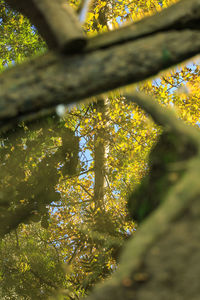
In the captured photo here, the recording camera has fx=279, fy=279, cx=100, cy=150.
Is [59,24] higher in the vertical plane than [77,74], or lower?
higher

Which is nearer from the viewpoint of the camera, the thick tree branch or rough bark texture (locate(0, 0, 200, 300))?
rough bark texture (locate(0, 0, 200, 300))

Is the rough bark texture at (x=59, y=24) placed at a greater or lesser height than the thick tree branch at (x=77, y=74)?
greater

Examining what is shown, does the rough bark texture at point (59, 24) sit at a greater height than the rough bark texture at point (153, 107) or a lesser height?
greater

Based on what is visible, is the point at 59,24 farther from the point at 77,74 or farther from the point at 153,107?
the point at 153,107

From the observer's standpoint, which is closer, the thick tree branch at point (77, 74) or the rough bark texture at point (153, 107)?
the rough bark texture at point (153, 107)

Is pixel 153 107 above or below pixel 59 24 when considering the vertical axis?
below

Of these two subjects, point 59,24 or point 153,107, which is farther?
point 153,107

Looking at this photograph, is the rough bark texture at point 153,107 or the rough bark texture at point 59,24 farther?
the rough bark texture at point 59,24

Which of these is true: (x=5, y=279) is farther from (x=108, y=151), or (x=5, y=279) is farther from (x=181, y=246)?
(x=181, y=246)

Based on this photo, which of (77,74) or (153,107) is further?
(153,107)

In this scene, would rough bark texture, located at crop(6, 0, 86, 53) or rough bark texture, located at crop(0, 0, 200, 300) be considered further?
rough bark texture, located at crop(6, 0, 86, 53)

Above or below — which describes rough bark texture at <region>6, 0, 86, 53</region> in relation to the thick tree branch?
above

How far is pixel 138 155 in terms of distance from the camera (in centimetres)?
965

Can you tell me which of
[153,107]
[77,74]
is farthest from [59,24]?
[153,107]
